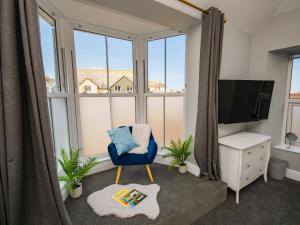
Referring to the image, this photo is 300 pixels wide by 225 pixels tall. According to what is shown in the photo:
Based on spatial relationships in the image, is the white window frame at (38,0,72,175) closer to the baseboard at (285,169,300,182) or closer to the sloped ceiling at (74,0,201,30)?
the sloped ceiling at (74,0,201,30)

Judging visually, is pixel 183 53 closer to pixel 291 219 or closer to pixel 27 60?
pixel 27 60

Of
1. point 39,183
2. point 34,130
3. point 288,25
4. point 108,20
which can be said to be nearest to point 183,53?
point 108,20

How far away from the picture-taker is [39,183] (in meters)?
1.06

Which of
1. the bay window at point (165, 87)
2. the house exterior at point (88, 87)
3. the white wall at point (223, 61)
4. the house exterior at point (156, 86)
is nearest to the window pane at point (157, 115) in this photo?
the bay window at point (165, 87)

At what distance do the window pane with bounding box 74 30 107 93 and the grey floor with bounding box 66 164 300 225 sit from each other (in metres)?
1.36

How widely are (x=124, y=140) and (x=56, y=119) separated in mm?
879

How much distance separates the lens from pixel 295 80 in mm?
2568

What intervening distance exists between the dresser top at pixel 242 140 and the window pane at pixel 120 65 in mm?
1710

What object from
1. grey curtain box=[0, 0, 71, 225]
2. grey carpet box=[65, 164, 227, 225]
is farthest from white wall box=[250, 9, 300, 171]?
grey curtain box=[0, 0, 71, 225]

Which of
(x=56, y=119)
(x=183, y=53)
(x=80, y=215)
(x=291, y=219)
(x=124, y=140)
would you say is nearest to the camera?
(x=80, y=215)

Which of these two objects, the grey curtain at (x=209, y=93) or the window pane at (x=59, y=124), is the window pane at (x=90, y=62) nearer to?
the window pane at (x=59, y=124)

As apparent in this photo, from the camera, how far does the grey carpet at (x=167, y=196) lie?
145 cm

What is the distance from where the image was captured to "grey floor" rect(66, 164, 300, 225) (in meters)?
1.51

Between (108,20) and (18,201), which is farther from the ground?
(108,20)
